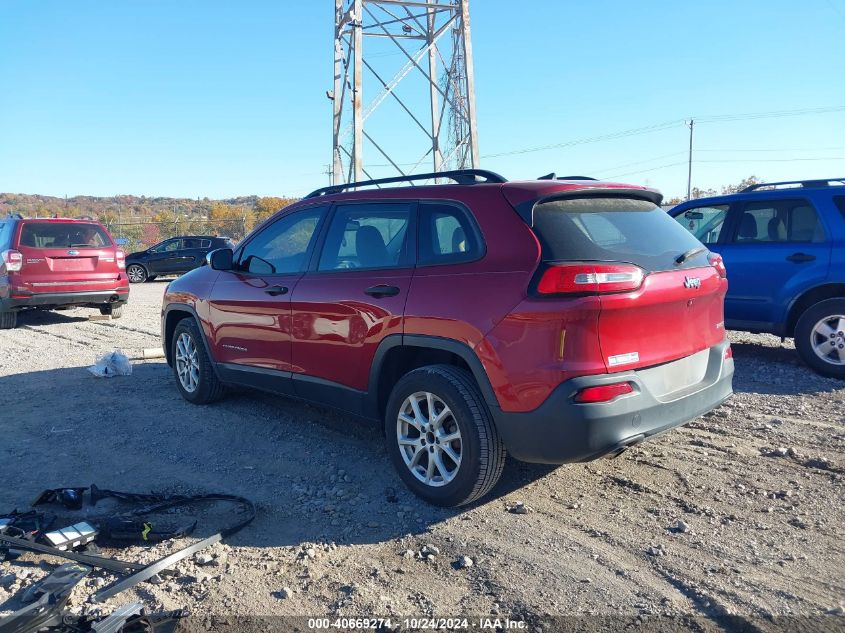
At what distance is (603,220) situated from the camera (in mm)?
3764

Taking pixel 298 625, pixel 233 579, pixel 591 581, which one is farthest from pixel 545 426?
pixel 233 579

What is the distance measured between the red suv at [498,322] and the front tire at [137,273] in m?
18.4

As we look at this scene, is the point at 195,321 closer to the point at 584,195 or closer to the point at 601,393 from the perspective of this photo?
the point at 584,195

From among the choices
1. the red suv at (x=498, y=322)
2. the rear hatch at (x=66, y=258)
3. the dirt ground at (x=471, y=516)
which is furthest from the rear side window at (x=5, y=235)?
the red suv at (x=498, y=322)

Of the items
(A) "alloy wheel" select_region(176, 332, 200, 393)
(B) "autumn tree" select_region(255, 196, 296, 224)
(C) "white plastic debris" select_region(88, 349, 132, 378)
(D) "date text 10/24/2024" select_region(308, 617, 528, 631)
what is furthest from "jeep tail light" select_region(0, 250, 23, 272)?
(B) "autumn tree" select_region(255, 196, 296, 224)

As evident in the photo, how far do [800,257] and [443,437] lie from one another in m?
4.86

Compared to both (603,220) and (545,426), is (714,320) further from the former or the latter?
(545,426)

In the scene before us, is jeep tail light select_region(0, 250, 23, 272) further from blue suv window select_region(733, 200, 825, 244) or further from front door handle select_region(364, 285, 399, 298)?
blue suv window select_region(733, 200, 825, 244)

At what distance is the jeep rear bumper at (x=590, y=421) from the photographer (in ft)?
10.8

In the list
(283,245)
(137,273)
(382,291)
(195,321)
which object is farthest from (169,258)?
(382,291)

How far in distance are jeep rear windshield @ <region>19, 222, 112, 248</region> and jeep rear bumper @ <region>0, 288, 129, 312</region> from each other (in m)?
0.79

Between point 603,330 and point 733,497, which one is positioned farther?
point 733,497

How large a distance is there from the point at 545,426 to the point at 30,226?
34.3 feet

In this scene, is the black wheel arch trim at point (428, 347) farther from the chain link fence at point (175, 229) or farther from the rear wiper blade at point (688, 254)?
the chain link fence at point (175, 229)
